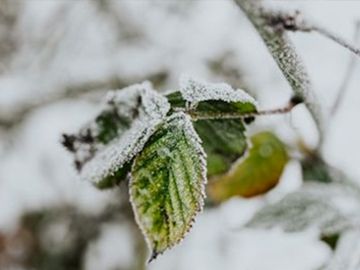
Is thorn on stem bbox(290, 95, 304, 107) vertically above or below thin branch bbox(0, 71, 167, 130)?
above

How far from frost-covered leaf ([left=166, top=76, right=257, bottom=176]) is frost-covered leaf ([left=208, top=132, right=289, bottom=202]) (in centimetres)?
32

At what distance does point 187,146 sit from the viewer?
723 mm

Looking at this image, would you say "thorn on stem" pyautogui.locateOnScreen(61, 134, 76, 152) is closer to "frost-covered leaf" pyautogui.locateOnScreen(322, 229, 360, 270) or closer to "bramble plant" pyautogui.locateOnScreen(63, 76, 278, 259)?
"bramble plant" pyautogui.locateOnScreen(63, 76, 278, 259)

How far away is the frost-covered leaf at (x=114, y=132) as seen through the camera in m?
0.78

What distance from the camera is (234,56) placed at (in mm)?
2947

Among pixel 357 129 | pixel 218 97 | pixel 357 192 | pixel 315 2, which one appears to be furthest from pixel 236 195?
pixel 357 129

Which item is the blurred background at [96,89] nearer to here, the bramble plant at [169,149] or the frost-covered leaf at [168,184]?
the bramble plant at [169,149]

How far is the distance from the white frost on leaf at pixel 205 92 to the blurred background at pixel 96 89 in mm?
1796

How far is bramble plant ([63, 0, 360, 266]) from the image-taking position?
27.3 inches

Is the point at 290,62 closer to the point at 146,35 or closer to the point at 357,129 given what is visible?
the point at 357,129

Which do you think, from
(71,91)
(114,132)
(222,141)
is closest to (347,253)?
(222,141)

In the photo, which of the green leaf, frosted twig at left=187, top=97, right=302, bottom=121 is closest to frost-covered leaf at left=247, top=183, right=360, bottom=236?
the green leaf

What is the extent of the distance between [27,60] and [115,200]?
0.68 metres

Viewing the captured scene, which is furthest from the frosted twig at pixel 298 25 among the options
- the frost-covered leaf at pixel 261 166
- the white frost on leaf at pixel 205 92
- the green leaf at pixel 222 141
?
the frost-covered leaf at pixel 261 166
